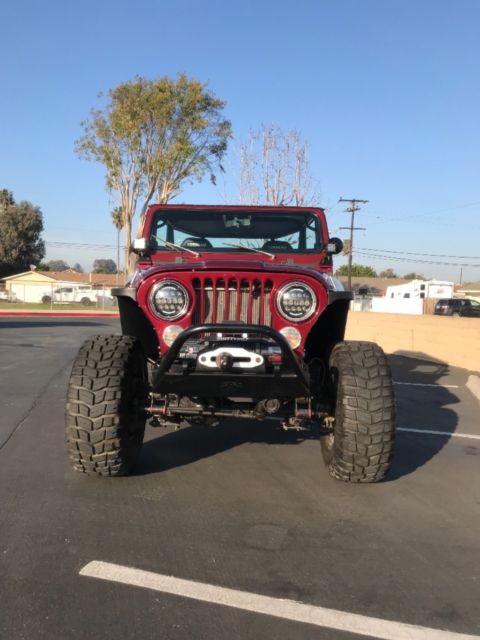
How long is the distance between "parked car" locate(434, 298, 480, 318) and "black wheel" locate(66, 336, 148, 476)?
1371 inches

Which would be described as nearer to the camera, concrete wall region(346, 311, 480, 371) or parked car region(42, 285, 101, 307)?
concrete wall region(346, 311, 480, 371)

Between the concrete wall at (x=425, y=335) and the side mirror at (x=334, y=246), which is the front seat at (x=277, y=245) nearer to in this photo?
the side mirror at (x=334, y=246)

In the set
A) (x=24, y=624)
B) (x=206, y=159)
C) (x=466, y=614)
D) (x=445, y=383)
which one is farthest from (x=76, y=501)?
(x=206, y=159)

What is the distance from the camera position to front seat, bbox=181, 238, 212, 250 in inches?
221

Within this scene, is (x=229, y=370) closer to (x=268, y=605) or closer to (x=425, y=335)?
(x=268, y=605)

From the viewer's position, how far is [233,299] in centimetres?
428

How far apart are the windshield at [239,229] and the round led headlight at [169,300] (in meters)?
1.53

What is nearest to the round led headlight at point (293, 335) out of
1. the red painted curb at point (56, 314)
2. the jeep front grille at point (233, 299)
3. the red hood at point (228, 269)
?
the jeep front grille at point (233, 299)

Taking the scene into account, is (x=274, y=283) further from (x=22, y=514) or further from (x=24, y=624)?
(x=24, y=624)

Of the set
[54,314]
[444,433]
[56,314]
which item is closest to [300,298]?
[444,433]

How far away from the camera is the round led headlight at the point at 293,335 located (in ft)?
13.8

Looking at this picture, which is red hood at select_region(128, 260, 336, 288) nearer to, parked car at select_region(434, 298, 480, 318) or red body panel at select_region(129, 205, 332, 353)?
red body panel at select_region(129, 205, 332, 353)

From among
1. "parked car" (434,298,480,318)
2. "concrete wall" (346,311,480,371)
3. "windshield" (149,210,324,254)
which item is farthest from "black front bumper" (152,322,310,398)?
"parked car" (434,298,480,318)

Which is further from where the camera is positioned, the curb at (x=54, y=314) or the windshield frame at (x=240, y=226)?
the curb at (x=54, y=314)
